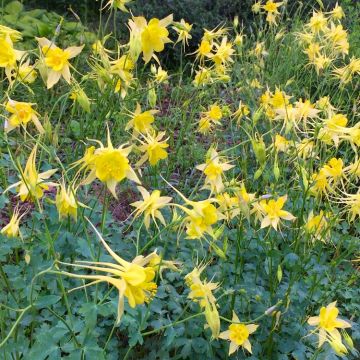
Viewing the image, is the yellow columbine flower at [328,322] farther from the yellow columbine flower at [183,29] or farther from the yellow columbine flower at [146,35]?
the yellow columbine flower at [183,29]

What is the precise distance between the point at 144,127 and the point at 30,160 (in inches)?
27.0

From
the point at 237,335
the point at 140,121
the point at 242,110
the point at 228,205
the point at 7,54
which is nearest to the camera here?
the point at 7,54

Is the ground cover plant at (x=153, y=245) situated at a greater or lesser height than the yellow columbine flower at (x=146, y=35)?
lesser

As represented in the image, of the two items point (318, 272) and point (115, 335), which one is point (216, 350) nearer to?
point (115, 335)

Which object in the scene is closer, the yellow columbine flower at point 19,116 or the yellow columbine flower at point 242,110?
the yellow columbine flower at point 19,116

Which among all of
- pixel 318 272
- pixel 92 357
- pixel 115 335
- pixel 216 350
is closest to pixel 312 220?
pixel 318 272

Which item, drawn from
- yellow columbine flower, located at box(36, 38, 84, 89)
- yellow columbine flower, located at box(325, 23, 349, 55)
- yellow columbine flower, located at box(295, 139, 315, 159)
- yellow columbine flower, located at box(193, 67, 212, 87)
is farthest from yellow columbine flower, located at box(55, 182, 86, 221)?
yellow columbine flower, located at box(325, 23, 349, 55)

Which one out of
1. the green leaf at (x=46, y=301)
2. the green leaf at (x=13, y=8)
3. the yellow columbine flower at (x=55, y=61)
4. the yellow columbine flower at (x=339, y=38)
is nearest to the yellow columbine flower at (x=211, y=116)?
the yellow columbine flower at (x=339, y=38)

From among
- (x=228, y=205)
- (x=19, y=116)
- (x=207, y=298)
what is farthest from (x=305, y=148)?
(x=19, y=116)

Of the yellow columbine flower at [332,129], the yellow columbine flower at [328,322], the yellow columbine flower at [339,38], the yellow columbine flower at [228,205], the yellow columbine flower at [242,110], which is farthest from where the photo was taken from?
the yellow columbine flower at [339,38]

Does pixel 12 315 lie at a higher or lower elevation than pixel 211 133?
higher

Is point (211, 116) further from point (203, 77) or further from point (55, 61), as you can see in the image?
point (55, 61)

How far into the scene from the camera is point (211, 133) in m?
3.92

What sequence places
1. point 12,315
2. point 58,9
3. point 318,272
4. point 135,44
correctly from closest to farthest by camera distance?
1. point 135,44
2. point 12,315
3. point 318,272
4. point 58,9
